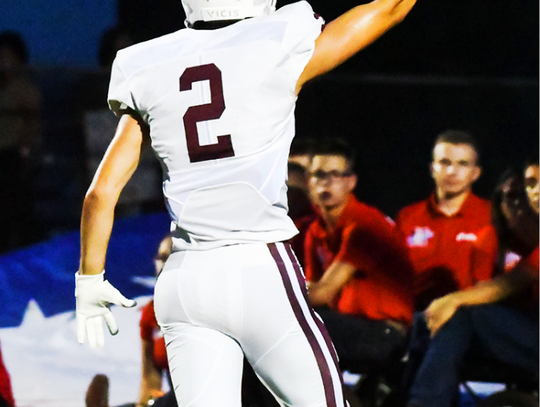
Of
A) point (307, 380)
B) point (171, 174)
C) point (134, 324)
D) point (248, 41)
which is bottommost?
point (134, 324)

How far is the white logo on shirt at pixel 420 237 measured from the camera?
3.38 m

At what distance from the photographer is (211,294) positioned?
66.3 inches

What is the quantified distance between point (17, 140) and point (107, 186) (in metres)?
1.38

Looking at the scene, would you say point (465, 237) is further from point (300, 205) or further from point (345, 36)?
point (345, 36)

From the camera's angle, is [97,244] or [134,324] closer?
[97,244]

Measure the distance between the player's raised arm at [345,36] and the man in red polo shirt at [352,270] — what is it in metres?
1.51

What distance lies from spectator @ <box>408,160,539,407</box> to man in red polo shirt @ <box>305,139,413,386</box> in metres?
0.16

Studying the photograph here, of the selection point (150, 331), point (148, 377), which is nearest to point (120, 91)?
point (150, 331)

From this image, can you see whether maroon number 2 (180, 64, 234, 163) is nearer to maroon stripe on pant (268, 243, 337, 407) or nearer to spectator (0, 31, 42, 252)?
maroon stripe on pant (268, 243, 337, 407)

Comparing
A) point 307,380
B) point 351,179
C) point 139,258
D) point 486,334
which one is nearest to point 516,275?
point 486,334

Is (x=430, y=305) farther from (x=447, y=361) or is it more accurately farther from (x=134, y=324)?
(x=134, y=324)

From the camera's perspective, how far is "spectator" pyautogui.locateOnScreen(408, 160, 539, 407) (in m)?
3.06

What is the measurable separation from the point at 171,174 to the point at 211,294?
291 millimetres

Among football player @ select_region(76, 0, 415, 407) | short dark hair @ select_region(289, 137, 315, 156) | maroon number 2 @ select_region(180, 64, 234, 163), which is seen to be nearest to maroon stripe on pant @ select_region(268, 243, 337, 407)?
football player @ select_region(76, 0, 415, 407)
